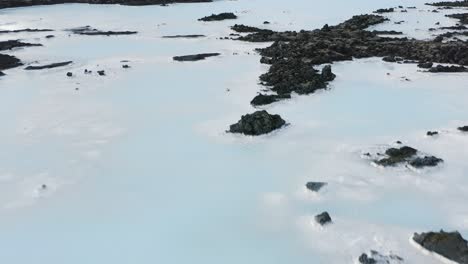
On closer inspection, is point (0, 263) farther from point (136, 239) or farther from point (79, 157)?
point (79, 157)

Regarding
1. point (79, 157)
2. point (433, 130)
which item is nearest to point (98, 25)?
point (79, 157)

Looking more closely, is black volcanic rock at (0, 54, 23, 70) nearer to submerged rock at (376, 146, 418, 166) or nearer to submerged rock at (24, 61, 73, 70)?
submerged rock at (24, 61, 73, 70)

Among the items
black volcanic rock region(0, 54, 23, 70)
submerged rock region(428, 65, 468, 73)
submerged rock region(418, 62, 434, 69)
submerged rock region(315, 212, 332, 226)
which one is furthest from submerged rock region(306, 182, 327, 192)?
black volcanic rock region(0, 54, 23, 70)

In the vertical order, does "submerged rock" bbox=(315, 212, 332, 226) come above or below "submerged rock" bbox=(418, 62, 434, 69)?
below

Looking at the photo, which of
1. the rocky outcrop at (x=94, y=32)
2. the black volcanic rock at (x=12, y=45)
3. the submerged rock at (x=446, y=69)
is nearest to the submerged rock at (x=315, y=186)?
the submerged rock at (x=446, y=69)

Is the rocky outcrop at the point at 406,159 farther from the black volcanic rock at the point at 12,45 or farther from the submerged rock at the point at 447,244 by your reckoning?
the black volcanic rock at the point at 12,45

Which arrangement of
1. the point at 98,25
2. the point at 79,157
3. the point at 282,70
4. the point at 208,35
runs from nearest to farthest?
the point at 79,157 → the point at 282,70 → the point at 208,35 → the point at 98,25
